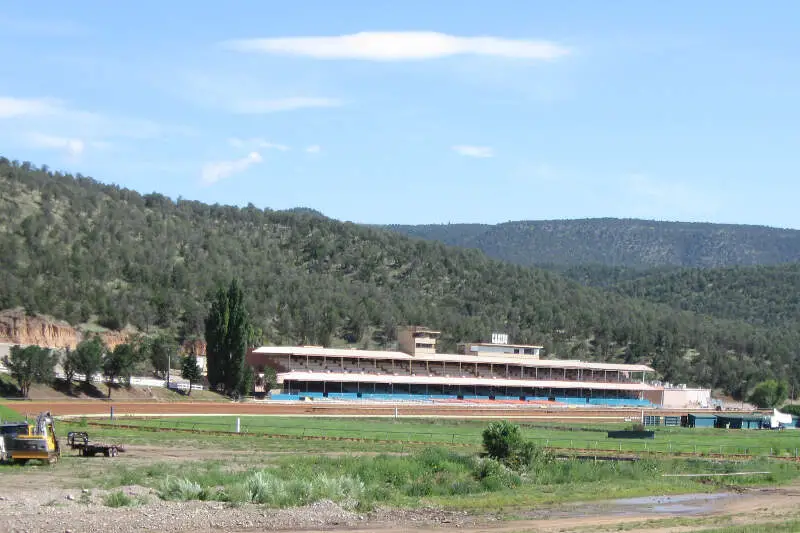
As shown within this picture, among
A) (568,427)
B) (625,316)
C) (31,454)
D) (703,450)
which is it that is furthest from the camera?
(625,316)

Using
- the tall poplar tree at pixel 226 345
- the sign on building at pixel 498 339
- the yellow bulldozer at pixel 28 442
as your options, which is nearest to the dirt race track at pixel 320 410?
the tall poplar tree at pixel 226 345

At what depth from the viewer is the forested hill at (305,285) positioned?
373 ft

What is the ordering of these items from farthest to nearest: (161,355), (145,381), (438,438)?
(161,355), (145,381), (438,438)

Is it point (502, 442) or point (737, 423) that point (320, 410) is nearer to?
point (737, 423)

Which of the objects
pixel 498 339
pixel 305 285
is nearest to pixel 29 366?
pixel 498 339

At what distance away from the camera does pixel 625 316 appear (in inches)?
6457

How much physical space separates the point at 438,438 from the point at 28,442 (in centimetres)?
2487

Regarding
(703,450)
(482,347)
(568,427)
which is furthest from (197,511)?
(482,347)

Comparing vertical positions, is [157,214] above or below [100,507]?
above

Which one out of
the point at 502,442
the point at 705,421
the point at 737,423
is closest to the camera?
the point at 502,442

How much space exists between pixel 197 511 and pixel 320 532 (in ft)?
11.4

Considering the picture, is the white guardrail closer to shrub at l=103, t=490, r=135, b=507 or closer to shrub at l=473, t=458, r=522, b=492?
shrub at l=473, t=458, r=522, b=492

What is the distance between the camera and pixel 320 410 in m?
77.1

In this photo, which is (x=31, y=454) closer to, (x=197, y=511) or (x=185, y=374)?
(x=197, y=511)
